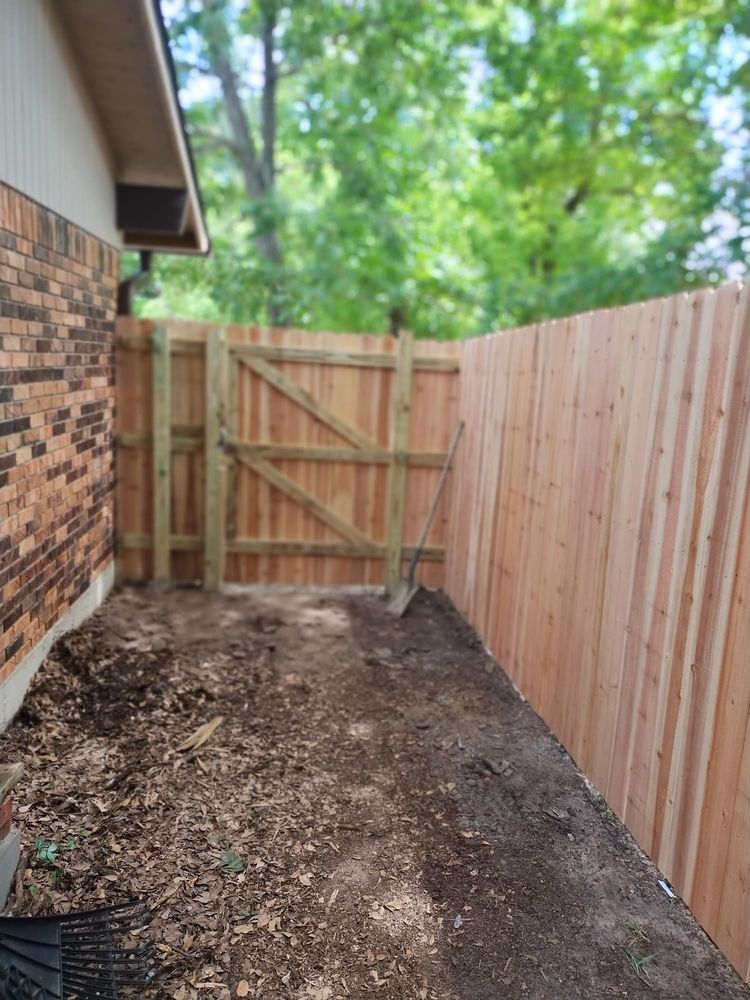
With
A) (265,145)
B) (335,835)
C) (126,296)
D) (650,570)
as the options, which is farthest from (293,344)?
(265,145)

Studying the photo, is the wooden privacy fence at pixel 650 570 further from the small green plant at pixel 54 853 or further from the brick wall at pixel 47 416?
the brick wall at pixel 47 416

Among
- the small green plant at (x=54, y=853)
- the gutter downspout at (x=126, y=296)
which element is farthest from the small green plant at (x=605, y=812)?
the gutter downspout at (x=126, y=296)

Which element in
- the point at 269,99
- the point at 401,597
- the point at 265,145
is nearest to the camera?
the point at 401,597

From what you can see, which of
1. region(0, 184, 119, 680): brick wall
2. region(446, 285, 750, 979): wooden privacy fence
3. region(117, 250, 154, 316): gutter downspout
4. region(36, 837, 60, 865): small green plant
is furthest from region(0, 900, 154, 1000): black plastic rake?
region(117, 250, 154, 316): gutter downspout

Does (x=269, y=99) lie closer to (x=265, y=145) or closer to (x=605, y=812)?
(x=265, y=145)

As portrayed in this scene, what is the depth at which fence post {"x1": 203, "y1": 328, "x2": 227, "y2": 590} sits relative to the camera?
6.27 m

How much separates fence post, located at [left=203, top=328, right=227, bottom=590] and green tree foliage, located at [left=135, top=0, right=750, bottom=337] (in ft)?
16.6

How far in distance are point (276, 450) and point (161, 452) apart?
102 centimetres

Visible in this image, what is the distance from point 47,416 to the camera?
13.5ft

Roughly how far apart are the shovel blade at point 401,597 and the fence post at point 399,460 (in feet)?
0.61

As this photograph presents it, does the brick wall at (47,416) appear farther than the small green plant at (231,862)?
Yes

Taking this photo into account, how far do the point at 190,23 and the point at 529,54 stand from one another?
562 cm

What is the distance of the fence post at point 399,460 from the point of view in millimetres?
6527

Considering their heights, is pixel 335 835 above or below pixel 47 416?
below
